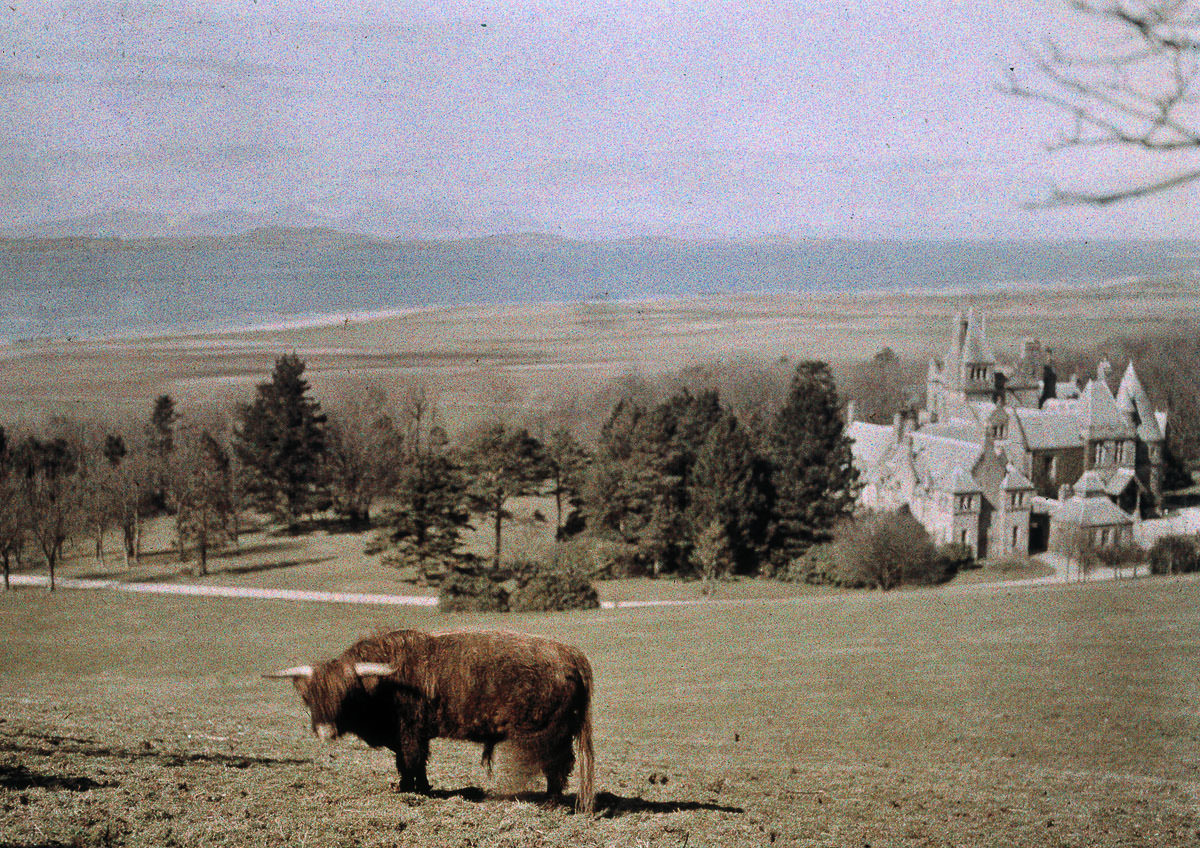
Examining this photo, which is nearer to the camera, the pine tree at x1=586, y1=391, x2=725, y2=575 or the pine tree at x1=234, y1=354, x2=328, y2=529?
the pine tree at x1=586, y1=391, x2=725, y2=575

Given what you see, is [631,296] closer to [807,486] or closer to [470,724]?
[807,486]

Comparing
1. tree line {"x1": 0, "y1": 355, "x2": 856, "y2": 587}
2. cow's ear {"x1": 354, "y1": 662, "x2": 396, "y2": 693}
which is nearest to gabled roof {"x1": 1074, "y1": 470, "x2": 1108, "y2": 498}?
tree line {"x1": 0, "y1": 355, "x2": 856, "y2": 587}

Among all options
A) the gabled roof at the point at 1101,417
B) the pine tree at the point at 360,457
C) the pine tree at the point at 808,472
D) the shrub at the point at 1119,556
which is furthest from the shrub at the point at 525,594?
the gabled roof at the point at 1101,417

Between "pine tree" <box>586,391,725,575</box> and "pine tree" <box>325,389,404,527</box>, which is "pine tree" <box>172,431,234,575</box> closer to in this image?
"pine tree" <box>325,389,404,527</box>

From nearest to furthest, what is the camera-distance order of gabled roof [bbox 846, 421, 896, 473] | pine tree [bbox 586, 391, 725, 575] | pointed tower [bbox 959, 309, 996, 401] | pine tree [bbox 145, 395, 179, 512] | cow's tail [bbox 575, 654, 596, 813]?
cow's tail [bbox 575, 654, 596, 813]
pine tree [bbox 586, 391, 725, 575]
pine tree [bbox 145, 395, 179, 512]
gabled roof [bbox 846, 421, 896, 473]
pointed tower [bbox 959, 309, 996, 401]

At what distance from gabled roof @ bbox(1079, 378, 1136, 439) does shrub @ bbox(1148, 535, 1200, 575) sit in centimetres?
1852

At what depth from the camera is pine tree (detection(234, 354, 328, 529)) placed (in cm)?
5234

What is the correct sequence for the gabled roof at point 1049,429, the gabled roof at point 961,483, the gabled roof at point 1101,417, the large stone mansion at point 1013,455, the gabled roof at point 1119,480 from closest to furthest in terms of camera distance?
the gabled roof at point 961,483 < the large stone mansion at point 1013,455 < the gabled roof at point 1119,480 < the gabled roof at point 1049,429 < the gabled roof at point 1101,417

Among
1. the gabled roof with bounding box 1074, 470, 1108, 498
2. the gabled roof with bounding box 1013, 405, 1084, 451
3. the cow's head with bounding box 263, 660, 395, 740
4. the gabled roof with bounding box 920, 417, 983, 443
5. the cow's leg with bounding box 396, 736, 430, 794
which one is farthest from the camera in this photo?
the gabled roof with bounding box 1013, 405, 1084, 451

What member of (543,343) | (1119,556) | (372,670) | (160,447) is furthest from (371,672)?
(543,343)

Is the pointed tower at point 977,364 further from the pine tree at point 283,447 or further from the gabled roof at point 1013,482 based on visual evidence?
the pine tree at point 283,447

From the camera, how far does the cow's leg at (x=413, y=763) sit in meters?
6.98

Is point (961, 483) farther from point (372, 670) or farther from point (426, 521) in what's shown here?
point (372, 670)

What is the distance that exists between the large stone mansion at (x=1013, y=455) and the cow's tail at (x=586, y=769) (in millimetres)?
40846
